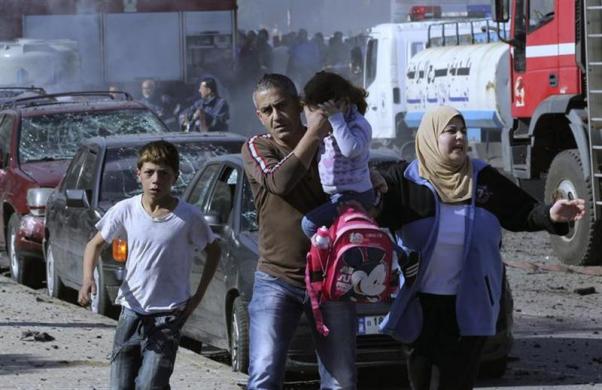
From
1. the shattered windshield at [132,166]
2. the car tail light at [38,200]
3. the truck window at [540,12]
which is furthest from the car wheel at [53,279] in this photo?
the truck window at [540,12]

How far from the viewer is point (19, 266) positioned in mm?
14977

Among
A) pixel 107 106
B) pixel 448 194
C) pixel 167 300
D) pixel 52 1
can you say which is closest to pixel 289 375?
pixel 167 300

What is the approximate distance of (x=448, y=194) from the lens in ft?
20.4

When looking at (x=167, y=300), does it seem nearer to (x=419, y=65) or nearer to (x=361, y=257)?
(x=361, y=257)

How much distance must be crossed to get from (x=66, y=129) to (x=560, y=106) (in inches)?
194

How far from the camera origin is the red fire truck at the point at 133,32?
3331 cm

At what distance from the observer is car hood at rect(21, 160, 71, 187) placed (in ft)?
49.0

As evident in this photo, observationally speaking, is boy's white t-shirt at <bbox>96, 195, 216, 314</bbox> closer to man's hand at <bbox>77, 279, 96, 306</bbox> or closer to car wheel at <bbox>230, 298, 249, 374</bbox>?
man's hand at <bbox>77, 279, 96, 306</bbox>

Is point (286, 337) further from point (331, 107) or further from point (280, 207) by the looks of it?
point (331, 107)

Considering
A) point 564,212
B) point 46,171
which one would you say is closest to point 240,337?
point 564,212

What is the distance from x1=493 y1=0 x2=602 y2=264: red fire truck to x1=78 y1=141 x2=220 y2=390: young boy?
801 centimetres

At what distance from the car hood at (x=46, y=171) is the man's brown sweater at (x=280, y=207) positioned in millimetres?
8834

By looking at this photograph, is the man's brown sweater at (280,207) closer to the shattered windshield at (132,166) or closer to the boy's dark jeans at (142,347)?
the boy's dark jeans at (142,347)

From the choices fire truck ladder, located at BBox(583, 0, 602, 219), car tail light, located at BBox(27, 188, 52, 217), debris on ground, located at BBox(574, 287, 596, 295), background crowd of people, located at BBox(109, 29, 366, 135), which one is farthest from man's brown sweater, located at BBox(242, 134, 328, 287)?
background crowd of people, located at BBox(109, 29, 366, 135)
